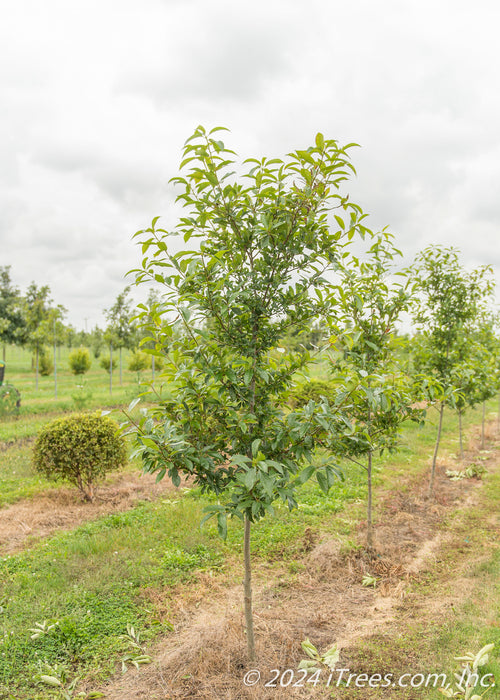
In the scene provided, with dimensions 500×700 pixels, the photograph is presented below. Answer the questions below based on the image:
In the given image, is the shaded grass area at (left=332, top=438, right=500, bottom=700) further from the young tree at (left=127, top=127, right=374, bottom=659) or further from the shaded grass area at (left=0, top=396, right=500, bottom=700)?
the young tree at (left=127, top=127, right=374, bottom=659)

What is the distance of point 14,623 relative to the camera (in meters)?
3.87


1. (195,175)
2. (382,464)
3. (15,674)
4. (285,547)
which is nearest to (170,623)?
(15,674)

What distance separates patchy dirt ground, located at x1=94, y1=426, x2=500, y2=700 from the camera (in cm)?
319

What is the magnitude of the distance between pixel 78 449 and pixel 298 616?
399 centimetres

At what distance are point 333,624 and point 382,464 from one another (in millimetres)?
6154

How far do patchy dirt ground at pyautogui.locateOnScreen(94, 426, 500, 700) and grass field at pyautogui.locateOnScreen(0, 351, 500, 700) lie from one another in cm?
1

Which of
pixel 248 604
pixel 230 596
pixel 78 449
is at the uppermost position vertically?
pixel 78 449

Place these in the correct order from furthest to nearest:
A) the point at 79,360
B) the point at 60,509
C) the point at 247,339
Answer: the point at 79,360 < the point at 60,509 < the point at 247,339

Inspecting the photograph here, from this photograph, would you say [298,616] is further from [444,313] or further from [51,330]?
[51,330]

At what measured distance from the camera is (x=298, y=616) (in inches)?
159

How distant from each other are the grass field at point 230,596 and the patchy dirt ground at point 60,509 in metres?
0.07

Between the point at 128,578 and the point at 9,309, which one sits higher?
the point at 9,309

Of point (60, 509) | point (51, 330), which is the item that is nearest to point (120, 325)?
point (51, 330)

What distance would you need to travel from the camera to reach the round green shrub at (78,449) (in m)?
6.59
